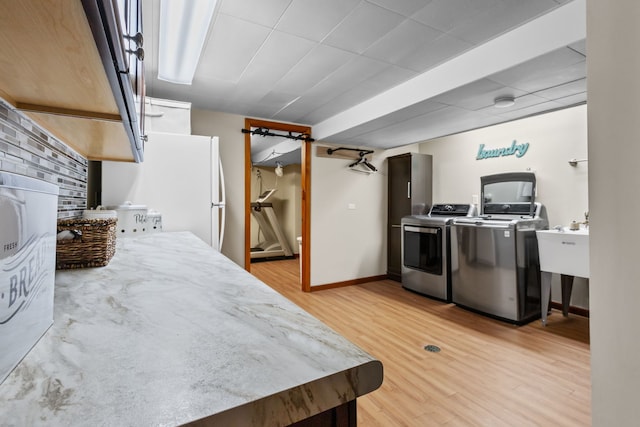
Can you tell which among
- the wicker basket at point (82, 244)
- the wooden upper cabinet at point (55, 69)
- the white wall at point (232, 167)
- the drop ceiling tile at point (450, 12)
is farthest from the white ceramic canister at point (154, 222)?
the drop ceiling tile at point (450, 12)

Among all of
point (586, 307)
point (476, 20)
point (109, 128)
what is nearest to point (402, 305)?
point (586, 307)

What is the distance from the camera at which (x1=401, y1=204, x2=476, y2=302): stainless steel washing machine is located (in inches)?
139

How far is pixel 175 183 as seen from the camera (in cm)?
243

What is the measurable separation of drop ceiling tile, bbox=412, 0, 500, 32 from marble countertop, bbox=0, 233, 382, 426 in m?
1.86

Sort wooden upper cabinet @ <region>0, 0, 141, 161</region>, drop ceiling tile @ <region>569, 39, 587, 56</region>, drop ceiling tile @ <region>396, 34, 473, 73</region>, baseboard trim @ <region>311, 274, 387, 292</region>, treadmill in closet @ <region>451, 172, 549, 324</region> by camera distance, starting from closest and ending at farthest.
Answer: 1. wooden upper cabinet @ <region>0, 0, 141, 161</region>
2. drop ceiling tile @ <region>569, 39, 587, 56</region>
3. drop ceiling tile @ <region>396, 34, 473, 73</region>
4. treadmill in closet @ <region>451, 172, 549, 324</region>
5. baseboard trim @ <region>311, 274, 387, 292</region>

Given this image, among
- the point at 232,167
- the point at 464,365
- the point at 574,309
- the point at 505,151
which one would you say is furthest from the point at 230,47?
the point at 574,309

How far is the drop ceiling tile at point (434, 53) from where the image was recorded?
204cm

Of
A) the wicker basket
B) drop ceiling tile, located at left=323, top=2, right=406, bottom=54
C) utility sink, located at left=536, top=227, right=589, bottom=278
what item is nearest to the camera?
the wicker basket

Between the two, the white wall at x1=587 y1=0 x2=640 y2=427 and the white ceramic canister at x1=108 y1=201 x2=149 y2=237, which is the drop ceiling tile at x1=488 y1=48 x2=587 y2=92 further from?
the white ceramic canister at x1=108 y1=201 x2=149 y2=237

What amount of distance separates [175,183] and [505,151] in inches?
149

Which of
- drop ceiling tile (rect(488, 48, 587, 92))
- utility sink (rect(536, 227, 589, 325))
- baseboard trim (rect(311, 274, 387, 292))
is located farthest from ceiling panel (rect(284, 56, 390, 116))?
baseboard trim (rect(311, 274, 387, 292))

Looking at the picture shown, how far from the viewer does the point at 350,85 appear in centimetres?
279

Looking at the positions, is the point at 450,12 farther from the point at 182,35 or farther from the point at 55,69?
the point at 55,69

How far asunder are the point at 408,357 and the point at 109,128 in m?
2.37
